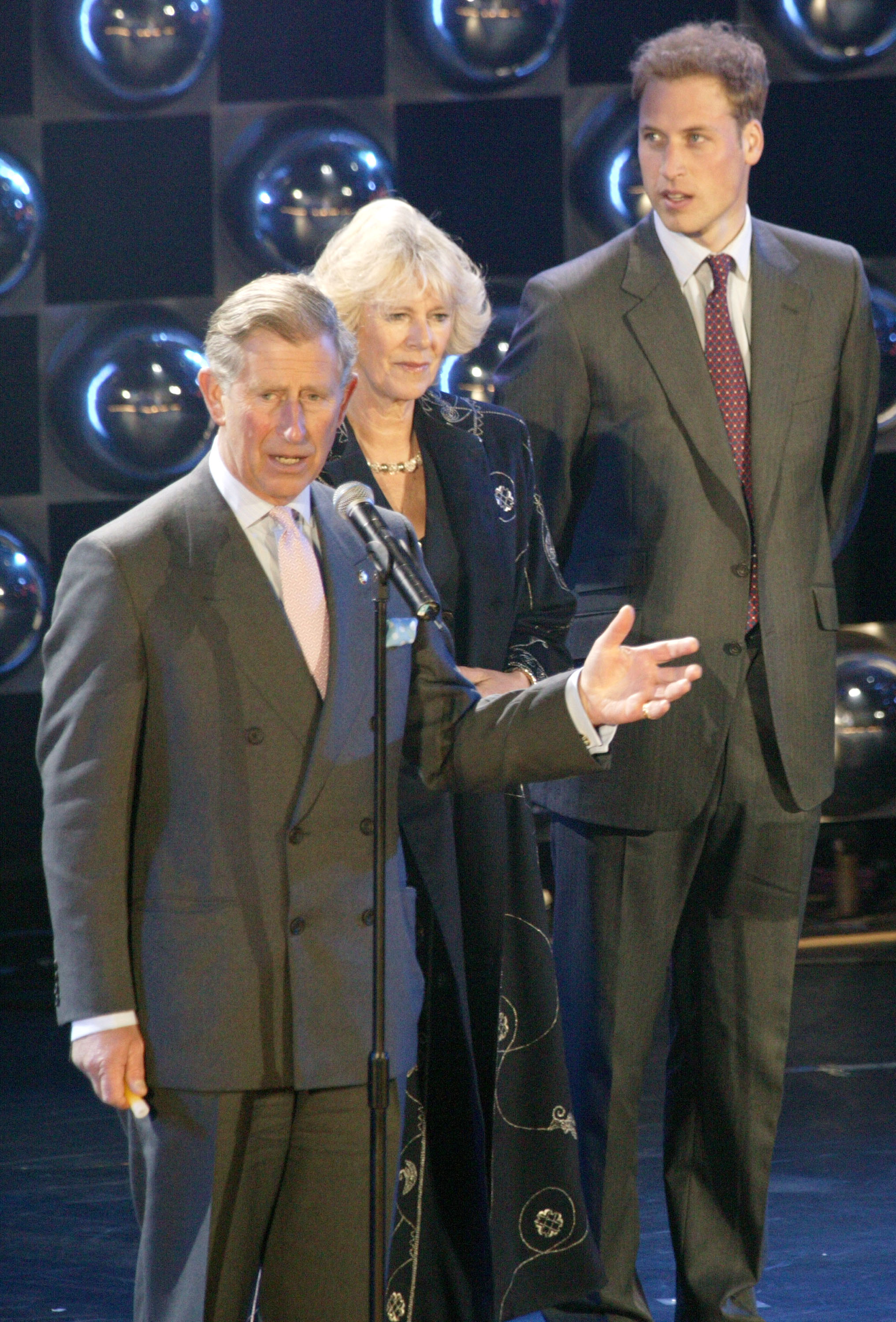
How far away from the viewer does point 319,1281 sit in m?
1.77

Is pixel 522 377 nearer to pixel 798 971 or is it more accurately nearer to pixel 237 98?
pixel 237 98

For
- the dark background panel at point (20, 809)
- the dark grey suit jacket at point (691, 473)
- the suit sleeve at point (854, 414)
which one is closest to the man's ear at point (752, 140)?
the dark grey suit jacket at point (691, 473)

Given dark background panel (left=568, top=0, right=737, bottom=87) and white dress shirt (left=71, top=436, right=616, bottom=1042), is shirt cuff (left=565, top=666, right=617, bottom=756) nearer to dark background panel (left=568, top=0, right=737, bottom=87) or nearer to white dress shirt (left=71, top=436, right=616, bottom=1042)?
white dress shirt (left=71, top=436, right=616, bottom=1042)

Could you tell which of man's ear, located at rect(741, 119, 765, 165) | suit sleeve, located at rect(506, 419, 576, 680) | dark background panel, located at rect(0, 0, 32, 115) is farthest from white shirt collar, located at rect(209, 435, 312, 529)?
dark background panel, located at rect(0, 0, 32, 115)

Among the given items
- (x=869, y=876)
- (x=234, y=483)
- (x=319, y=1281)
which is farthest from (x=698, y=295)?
(x=869, y=876)

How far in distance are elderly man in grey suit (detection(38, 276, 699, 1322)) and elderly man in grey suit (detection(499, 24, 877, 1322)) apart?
2.20 feet

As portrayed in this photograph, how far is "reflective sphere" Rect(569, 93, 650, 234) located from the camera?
400cm

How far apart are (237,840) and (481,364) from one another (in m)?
2.33

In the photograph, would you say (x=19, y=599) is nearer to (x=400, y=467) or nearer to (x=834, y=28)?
(x=400, y=467)

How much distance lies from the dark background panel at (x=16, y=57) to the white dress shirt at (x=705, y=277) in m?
1.95

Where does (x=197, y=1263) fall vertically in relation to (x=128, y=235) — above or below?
below

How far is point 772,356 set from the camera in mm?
2486

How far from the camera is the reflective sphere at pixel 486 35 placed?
150 inches

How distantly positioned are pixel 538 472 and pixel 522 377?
0.14 m
